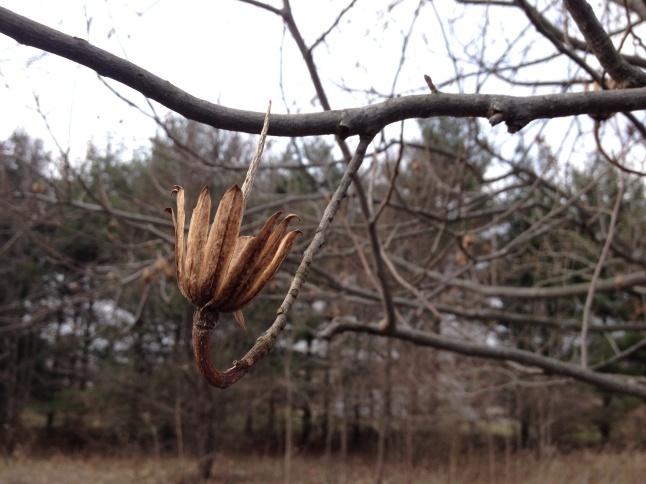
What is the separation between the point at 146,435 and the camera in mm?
14961

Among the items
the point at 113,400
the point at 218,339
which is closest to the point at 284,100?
the point at 218,339

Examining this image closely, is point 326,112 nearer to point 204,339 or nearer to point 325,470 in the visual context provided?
point 204,339

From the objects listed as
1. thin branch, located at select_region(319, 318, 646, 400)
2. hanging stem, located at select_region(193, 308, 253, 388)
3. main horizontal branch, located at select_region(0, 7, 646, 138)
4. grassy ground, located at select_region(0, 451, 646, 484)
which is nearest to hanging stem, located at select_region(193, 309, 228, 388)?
hanging stem, located at select_region(193, 308, 253, 388)

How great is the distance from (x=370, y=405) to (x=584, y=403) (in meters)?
5.61

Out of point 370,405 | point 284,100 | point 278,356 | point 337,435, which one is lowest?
point 337,435

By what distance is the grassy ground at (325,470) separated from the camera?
1048cm

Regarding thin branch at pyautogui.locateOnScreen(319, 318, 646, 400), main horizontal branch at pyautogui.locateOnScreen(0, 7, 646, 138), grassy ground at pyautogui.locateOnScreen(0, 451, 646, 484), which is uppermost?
main horizontal branch at pyautogui.locateOnScreen(0, 7, 646, 138)

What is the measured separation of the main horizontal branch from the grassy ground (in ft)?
32.4

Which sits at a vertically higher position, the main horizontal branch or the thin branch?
the main horizontal branch

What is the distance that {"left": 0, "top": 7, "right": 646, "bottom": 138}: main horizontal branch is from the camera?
836 mm

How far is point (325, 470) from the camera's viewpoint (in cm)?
1327

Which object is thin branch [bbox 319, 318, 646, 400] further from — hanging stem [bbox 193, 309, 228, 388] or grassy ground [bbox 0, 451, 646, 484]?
grassy ground [bbox 0, 451, 646, 484]

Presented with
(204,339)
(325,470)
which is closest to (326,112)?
(204,339)

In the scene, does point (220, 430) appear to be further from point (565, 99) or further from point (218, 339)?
point (565, 99)
